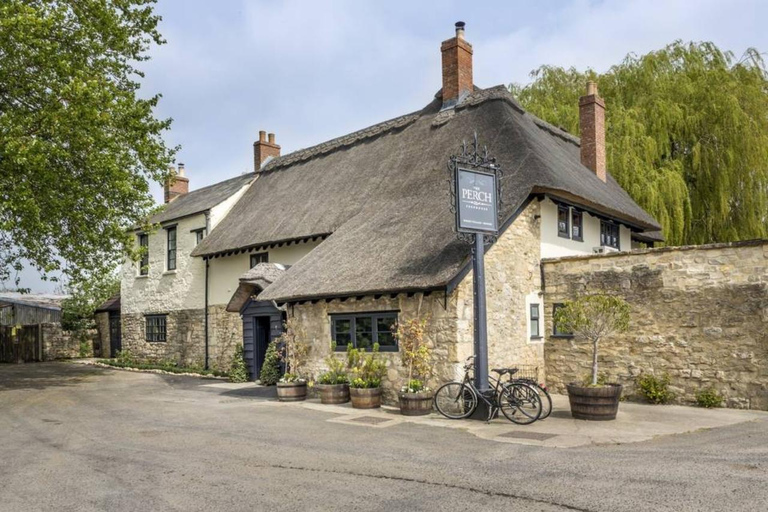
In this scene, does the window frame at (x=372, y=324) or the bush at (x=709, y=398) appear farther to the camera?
the window frame at (x=372, y=324)

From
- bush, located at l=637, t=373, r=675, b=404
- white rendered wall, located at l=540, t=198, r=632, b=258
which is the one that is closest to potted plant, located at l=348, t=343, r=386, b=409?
white rendered wall, located at l=540, t=198, r=632, b=258

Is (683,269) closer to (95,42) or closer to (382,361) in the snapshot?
(382,361)

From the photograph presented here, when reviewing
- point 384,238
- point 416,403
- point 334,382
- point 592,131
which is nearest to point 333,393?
point 334,382

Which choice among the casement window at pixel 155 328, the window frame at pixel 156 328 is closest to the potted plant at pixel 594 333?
the window frame at pixel 156 328

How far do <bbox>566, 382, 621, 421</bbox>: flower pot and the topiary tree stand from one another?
0.92ft

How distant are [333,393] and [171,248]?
1389 cm

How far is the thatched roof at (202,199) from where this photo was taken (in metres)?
24.0

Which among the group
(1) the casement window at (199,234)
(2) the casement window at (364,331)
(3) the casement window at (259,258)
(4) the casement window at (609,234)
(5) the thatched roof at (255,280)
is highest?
(1) the casement window at (199,234)

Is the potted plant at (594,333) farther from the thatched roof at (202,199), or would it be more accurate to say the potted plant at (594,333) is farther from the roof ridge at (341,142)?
the thatched roof at (202,199)

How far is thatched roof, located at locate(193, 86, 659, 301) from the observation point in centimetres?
1294

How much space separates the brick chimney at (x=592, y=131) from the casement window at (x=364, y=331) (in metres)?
9.62

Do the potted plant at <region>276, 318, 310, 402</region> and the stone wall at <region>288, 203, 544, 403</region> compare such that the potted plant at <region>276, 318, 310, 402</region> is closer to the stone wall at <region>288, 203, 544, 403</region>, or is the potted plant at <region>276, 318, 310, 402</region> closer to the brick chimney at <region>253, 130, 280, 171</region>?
the stone wall at <region>288, 203, 544, 403</region>

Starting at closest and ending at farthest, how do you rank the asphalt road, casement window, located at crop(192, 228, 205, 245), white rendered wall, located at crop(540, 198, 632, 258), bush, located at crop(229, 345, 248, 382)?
the asphalt road → white rendered wall, located at crop(540, 198, 632, 258) → bush, located at crop(229, 345, 248, 382) → casement window, located at crop(192, 228, 205, 245)

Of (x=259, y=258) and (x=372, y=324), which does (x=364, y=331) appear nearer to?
(x=372, y=324)
